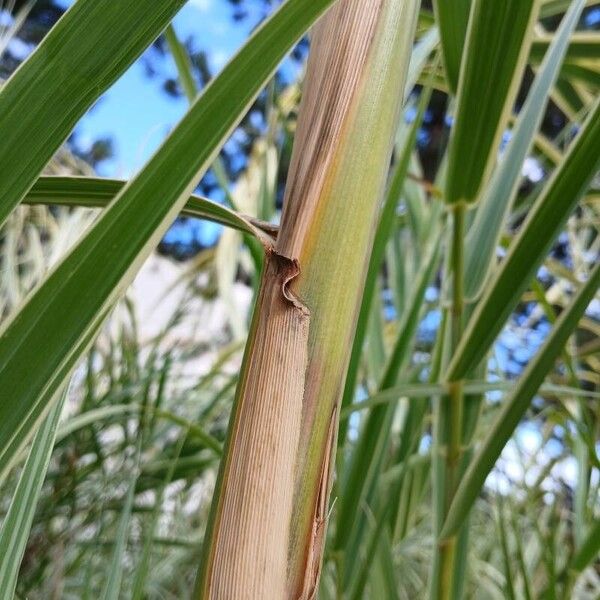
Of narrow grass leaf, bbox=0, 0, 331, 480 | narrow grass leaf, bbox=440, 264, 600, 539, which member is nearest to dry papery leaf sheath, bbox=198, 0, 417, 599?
narrow grass leaf, bbox=0, 0, 331, 480

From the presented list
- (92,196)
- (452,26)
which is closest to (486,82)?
(452,26)

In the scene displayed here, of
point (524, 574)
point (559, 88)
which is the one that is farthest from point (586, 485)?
point (559, 88)

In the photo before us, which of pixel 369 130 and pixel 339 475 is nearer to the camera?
pixel 369 130

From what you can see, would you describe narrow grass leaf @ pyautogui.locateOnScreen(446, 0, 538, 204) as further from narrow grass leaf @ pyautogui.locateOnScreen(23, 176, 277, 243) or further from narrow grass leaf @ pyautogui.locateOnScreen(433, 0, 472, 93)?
narrow grass leaf @ pyautogui.locateOnScreen(23, 176, 277, 243)

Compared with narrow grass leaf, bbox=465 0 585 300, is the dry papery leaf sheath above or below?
below

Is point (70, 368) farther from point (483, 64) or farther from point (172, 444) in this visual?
point (172, 444)

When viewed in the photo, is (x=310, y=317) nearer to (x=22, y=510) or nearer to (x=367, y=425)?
(x=22, y=510)
